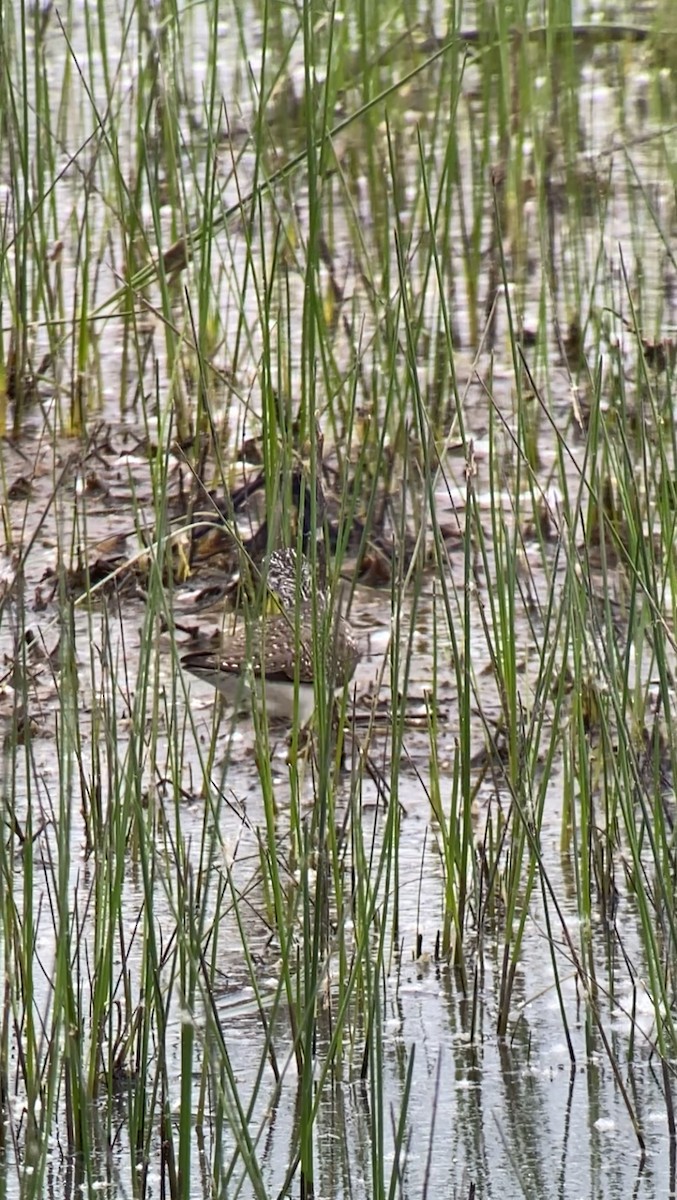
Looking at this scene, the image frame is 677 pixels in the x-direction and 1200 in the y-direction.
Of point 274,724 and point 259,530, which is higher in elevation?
point 259,530

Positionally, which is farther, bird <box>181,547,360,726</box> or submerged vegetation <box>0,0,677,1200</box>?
bird <box>181,547,360,726</box>

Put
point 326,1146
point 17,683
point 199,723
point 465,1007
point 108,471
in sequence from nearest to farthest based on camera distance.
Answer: point 17,683 → point 326,1146 → point 465,1007 → point 199,723 → point 108,471

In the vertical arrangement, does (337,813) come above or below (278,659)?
below

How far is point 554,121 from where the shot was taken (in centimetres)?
565

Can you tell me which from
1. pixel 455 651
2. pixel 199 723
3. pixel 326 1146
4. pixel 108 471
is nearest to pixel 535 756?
pixel 455 651

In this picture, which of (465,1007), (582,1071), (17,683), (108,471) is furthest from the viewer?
(108,471)

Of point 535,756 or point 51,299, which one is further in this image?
point 51,299

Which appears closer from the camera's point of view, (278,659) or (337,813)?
(337,813)

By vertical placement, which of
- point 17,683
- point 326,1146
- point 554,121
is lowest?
point 326,1146

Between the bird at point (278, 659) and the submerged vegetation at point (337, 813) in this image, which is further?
the bird at point (278, 659)

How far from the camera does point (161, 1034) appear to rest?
2.01 metres

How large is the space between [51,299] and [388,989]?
2.35 meters

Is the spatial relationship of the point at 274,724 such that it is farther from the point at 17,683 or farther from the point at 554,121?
the point at 554,121

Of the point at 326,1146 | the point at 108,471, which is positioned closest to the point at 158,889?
the point at 326,1146
